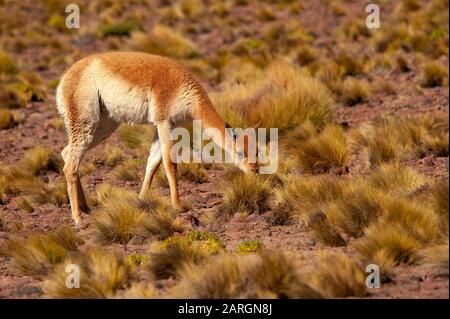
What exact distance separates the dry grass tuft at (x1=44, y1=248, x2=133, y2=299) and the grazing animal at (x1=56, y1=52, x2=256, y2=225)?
2091mm

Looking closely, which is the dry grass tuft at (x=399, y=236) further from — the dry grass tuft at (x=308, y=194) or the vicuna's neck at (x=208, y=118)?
the vicuna's neck at (x=208, y=118)

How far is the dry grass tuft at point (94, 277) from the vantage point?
19.6 ft

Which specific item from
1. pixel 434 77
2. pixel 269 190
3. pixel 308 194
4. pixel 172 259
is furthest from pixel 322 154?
pixel 434 77

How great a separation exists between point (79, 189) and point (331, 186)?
2.91 metres

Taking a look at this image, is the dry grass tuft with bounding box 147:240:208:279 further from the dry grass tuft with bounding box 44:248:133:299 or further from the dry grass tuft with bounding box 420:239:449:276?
the dry grass tuft with bounding box 420:239:449:276

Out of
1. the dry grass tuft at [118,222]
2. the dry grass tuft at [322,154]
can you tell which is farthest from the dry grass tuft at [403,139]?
the dry grass tuft at [118,222]

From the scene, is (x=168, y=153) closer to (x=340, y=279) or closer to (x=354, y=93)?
(x=340, y=279)

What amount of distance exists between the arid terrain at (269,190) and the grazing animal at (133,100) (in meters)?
0.56

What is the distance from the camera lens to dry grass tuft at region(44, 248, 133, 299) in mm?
Result: 5988

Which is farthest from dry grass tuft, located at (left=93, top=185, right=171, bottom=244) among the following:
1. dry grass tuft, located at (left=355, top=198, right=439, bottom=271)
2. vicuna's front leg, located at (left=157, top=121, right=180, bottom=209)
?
dry grass tuft, located at (left=355, top=198, right=439, bottom=271)

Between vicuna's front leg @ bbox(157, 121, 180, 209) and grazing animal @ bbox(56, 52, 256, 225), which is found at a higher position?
grazing animal @ bbox(56, 52, 256, 225)

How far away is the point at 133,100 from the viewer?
28.0 ft

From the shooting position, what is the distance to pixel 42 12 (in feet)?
93.8
